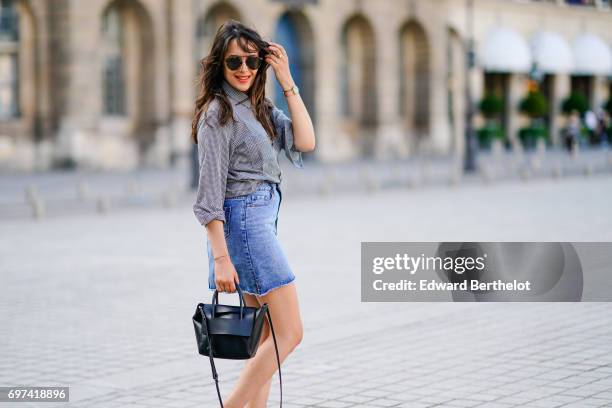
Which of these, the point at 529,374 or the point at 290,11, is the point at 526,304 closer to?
the point at 529,374

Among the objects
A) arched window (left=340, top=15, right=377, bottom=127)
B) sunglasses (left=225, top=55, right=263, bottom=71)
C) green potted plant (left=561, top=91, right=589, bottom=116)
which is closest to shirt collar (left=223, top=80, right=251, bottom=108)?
sunglasses (left=225, top=55, right=263, bottom=71)

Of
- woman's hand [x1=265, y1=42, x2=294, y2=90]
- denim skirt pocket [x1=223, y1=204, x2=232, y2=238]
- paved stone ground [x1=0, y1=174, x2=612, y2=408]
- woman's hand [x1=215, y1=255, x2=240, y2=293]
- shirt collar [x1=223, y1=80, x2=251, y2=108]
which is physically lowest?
paved stone ground [x1=0, y1=174, x2=612, y2=408]

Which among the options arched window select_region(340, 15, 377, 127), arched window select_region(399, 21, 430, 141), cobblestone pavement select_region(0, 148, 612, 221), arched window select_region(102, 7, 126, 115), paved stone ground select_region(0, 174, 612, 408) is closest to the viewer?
paved stone ground select_region(0, 174, 612, 408)

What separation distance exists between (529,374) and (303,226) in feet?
37.3

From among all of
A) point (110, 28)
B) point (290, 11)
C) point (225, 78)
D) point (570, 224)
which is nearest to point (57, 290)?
point (225, 78)

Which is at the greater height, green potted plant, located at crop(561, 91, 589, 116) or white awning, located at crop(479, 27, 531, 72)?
white awning, located at crop(479, 27, 531, 72)

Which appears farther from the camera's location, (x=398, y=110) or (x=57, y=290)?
(x=398, y=110)

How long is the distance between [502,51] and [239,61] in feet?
167

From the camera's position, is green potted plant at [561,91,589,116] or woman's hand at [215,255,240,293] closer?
woman's hand at [215,255,240,293]

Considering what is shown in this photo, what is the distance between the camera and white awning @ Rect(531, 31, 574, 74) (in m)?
58.0

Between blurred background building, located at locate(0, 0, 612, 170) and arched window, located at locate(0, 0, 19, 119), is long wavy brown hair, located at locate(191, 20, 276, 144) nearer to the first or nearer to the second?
blurred background building, located at locate(0, 0, 612, 170)

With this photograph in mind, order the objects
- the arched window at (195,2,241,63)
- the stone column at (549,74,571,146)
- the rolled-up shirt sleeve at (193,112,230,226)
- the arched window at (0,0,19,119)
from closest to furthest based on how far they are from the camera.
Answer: the rolled-up shirt sleeve at (193,112,230,226), the arched window at (0,0,19,119), the arched window at (195,2,241,63), the stone column at (549,74,571,146)

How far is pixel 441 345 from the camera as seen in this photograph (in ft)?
29.9

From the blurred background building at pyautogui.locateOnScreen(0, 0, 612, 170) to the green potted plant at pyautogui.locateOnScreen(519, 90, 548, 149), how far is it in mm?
94
